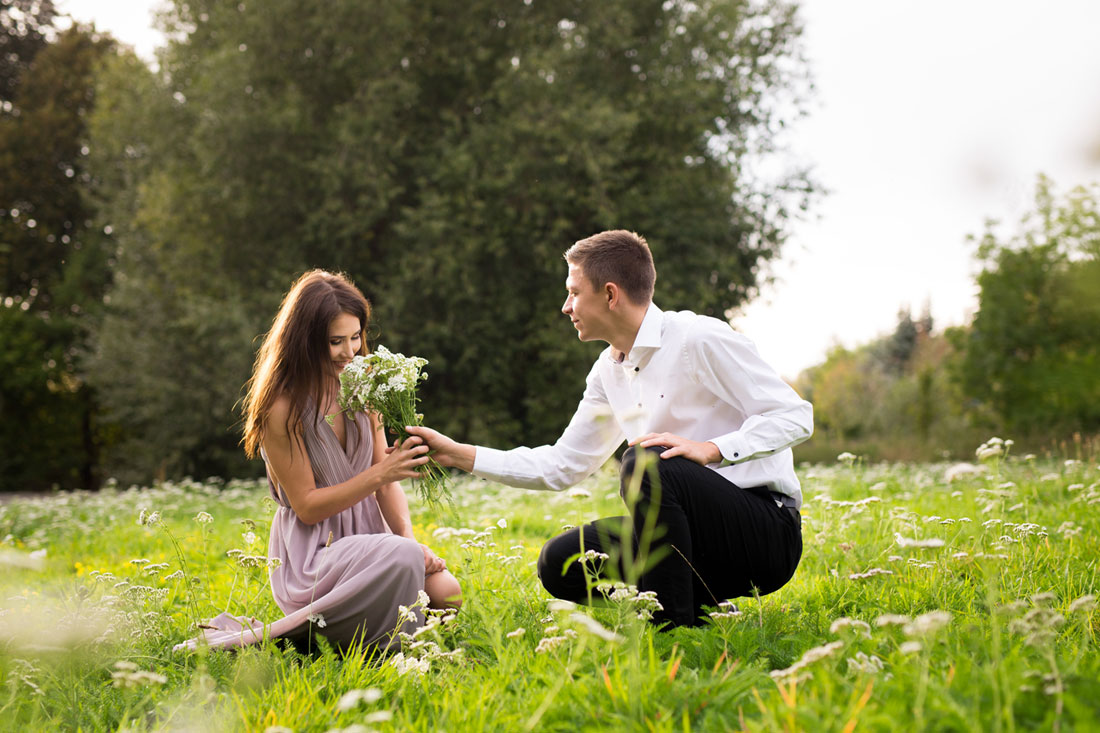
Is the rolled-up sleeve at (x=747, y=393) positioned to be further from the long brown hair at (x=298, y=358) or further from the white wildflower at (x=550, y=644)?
the long brown hair at (x=298, y=358)

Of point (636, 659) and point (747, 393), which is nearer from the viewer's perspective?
point (636, 659)

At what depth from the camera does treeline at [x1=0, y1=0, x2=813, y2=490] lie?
15.6 m

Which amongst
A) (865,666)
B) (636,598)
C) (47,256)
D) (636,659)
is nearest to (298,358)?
(636,598)

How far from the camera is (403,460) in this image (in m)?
3.64

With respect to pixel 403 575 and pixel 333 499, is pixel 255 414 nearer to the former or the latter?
pixel 333 499

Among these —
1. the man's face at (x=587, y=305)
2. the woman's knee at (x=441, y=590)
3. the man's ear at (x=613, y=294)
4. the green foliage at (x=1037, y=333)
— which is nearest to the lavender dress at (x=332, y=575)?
the woman's knee at (x=441, y=590)

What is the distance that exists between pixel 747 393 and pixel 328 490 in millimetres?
1801

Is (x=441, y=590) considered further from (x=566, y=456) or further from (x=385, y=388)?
(x=385, y=388)

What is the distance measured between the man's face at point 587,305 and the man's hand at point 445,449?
0.74 meters

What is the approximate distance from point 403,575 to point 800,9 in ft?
59.4

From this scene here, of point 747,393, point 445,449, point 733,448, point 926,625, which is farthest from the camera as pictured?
point 445,449

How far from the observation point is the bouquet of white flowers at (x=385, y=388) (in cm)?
360

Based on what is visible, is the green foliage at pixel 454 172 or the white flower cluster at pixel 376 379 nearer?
the white flower cluster at pixel 376 379

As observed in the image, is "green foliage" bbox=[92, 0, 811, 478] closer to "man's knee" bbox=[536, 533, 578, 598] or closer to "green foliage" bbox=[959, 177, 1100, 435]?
"green foliage" bbox=[959, 177, 1100, 435]
